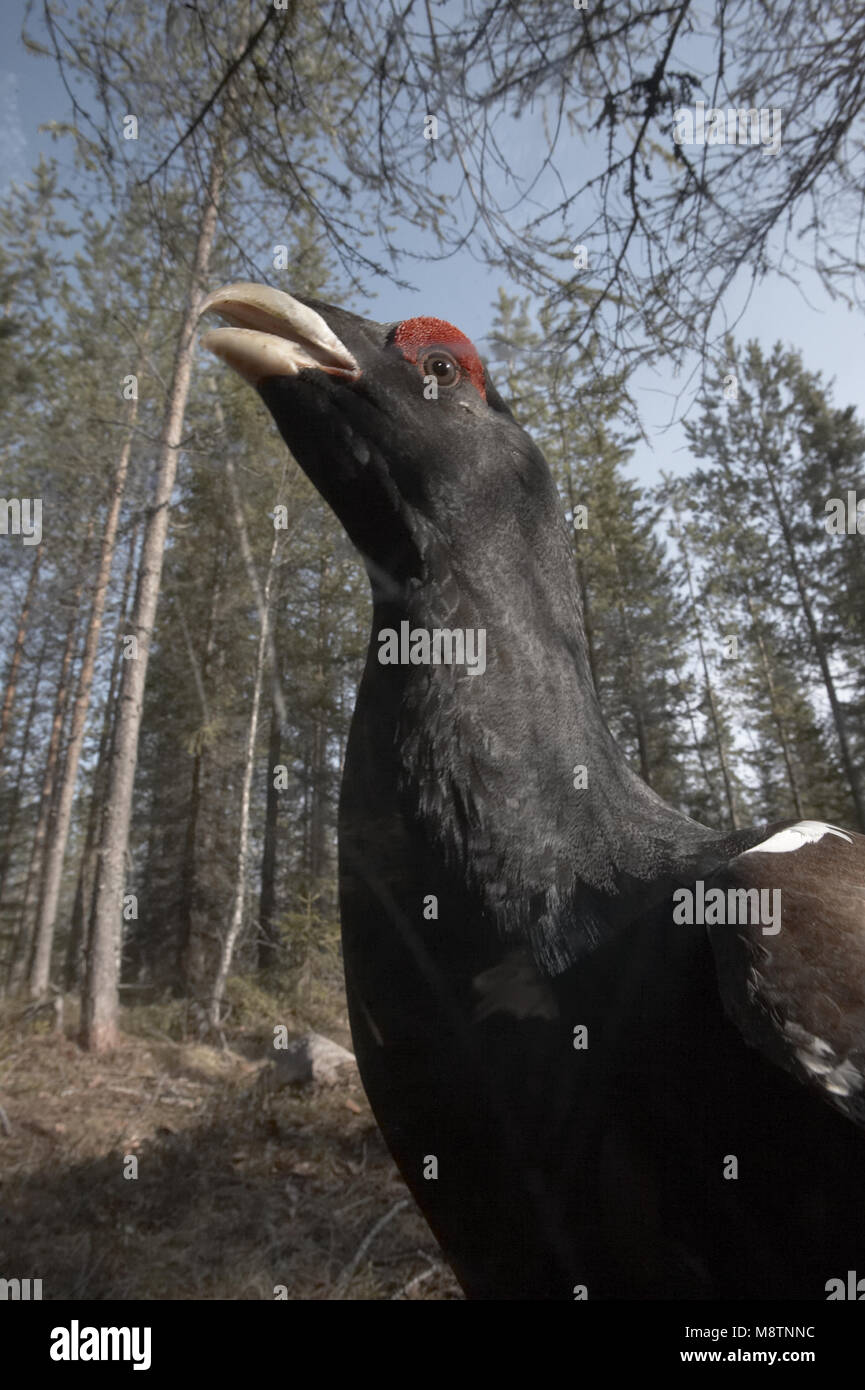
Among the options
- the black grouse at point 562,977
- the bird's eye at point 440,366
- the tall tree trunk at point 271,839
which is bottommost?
the black grouse at point 562,977

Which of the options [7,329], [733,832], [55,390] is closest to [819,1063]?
[733,832]

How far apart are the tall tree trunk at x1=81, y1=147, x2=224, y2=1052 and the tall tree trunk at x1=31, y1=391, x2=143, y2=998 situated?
2857 millimetres

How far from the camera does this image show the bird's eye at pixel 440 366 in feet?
6.79

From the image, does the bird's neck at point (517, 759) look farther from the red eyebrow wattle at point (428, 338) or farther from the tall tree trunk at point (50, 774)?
the tall tree trunk at point (50, 774)

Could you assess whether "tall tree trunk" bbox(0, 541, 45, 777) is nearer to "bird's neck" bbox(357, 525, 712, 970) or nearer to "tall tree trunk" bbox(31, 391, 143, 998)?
"tall tree trunk" bbox(31, 391, 143, 998)

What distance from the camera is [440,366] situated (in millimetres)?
2080

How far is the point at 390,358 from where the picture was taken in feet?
6.68

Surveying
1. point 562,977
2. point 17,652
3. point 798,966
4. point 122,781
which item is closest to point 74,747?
point 17,652

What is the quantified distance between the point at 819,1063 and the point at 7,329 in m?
12.8

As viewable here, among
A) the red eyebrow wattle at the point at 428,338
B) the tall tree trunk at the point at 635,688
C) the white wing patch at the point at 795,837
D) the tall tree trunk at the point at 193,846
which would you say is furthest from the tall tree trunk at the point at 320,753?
the white wing patch at the point at 795,837

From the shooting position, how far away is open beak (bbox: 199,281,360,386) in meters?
1.88

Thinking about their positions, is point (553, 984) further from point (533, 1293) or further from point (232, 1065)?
point (232, 1065)

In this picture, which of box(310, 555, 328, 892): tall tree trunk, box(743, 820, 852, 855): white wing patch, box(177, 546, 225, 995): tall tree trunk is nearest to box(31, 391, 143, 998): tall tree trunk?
box(177, 546, 225, 995): tall tree trunk

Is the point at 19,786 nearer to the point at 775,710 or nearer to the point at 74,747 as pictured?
the point at 74,747
